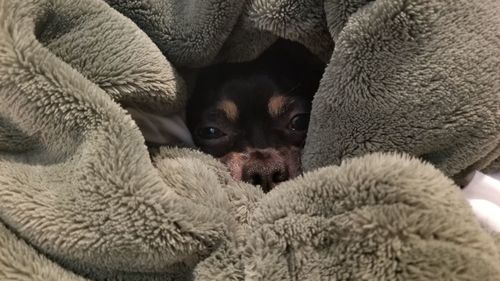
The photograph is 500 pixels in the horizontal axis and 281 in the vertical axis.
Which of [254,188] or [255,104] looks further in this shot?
[255,104]

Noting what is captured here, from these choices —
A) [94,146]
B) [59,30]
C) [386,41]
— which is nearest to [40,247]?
[94,146]

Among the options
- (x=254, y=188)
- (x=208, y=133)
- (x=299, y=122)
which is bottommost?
(x=208, y=133)

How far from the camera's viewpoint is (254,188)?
1042mm

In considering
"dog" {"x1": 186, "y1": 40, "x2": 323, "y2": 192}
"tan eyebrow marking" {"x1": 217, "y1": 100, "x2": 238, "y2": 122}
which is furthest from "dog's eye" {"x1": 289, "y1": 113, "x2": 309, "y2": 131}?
"tan eyebrow marking" {"x1": 217, "y1": 100, "x2": 238, "y2": 122}

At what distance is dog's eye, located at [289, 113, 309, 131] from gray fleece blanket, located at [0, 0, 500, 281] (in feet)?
1.25

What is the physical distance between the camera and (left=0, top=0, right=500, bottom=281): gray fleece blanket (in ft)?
2.39

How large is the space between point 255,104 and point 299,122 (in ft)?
0.44

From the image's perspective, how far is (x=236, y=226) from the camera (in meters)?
0.88

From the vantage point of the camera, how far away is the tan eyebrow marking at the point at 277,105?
1.55 m

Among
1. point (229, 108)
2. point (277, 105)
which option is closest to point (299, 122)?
point (277, 105)

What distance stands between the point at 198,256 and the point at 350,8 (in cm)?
50

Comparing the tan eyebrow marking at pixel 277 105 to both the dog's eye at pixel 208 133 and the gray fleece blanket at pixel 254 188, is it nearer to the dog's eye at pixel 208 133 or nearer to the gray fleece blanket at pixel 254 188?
the dog's eye at pixel 208 133

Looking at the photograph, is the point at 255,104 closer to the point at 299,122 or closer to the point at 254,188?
the point at 299,122

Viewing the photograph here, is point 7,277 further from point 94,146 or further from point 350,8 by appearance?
point 350,8
